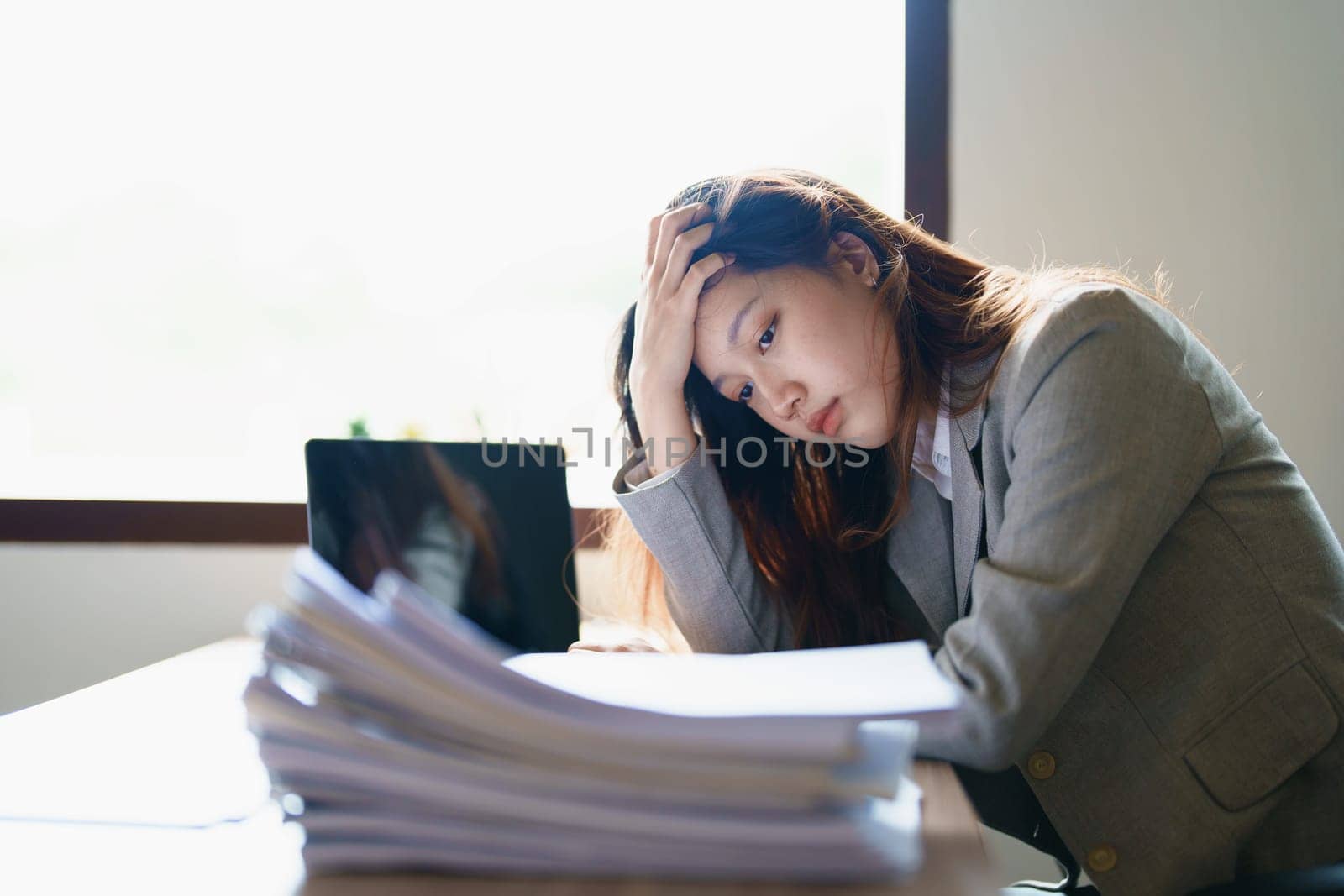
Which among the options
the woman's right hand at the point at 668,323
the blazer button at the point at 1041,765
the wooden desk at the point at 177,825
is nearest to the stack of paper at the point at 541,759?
the wooden desk at the point at 177,825

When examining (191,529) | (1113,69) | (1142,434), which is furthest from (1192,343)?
(191,529)

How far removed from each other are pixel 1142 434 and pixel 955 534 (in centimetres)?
25

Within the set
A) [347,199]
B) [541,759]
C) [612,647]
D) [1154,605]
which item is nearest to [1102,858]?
[1154,605]

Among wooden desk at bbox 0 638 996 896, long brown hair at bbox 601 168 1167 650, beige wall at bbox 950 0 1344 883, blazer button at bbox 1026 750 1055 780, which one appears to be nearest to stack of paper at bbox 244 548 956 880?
wooden desk at bbox 0 638 996 896

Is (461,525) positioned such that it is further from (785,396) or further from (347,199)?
(347,199)

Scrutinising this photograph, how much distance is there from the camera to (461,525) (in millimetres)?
1096

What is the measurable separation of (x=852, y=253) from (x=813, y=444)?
0.28m

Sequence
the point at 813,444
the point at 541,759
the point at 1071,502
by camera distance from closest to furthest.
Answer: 1. the point at 541,759
2. the point at 1071,502
3. the point at 813,444

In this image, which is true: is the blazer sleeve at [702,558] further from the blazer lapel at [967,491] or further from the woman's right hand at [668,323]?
the blazer lapel at [967,491]

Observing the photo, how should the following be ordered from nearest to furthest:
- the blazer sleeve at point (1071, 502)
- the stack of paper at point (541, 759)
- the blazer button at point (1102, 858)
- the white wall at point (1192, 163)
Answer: the stack of paper at point (541, 759) → the blazer sleeve at point (1071, 502) → the blazer button at point (1102, 858) → the white wall at point (1192, 163)

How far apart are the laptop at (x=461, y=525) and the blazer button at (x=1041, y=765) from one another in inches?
19.7

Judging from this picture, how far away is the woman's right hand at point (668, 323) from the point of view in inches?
42.3

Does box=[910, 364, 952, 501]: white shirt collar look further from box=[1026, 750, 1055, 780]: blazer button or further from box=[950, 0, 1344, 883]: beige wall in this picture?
box=[950, 0, 1344, 883]: beige wall

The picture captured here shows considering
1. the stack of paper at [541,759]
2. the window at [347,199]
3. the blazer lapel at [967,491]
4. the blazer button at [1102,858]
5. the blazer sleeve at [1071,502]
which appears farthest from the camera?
the window at [347,199]
